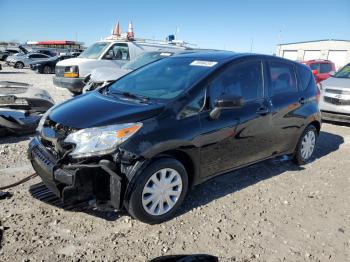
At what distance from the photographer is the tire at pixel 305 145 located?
524 cm

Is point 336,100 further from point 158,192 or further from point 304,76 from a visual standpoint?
point 158,192

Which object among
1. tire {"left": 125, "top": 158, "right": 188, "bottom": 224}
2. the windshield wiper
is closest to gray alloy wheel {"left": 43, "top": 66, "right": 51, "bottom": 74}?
the windshield wiper

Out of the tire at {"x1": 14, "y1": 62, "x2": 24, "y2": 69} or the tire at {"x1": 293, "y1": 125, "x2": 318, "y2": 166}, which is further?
the tire at {"x1": 14, "y1": 62, "x2": 24, "y2": 69}

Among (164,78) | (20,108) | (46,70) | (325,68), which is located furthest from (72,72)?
(46,70)

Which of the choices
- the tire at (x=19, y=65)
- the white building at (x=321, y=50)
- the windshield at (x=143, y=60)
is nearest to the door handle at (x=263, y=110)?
the windshield at (x=143, y=60)

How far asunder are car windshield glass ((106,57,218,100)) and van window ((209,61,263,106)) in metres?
0.18

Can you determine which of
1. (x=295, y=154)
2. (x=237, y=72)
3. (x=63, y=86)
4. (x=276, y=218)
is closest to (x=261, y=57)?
(x=237, y=72)

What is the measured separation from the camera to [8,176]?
4301 mm

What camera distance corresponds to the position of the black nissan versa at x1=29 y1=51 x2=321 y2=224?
9.91ft

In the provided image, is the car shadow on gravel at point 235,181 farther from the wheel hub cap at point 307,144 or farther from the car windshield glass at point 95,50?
the car windshield glass at point 95,50

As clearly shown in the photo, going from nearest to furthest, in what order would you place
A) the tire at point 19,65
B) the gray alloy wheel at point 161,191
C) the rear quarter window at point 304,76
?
the gray alloy wheel at point 161,191 → the rear quarter window at point 304,76 → the tire at point 19,65

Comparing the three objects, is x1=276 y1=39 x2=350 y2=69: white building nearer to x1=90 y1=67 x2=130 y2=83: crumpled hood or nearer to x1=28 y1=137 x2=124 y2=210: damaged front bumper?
x1=90 y1=67 x2=130 y2=83: crumpled hood

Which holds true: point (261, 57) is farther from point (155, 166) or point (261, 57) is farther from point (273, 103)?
point (155, 166)

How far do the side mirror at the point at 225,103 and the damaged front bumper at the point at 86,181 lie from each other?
4.04ft
